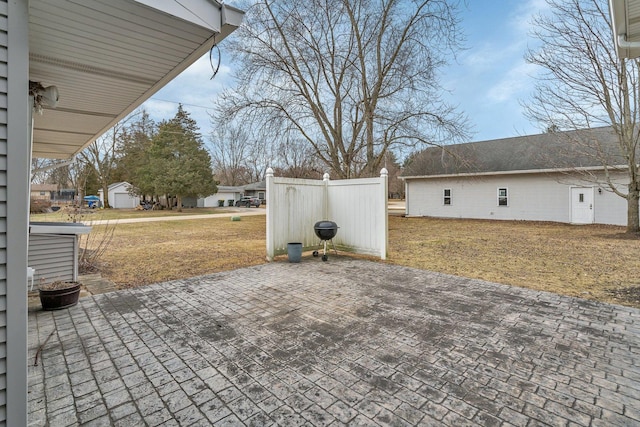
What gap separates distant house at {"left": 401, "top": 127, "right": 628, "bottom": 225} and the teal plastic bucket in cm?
946

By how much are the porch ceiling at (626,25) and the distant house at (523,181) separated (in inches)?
341

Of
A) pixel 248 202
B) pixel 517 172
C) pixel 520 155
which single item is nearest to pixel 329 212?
pixel 517 172

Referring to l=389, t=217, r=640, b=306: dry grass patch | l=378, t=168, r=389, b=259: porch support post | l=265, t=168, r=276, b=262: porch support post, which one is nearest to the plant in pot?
l=265, t=168, r=276, b=262: porch support post

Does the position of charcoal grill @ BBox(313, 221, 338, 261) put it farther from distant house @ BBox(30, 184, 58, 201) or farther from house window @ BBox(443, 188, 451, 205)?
distant house @ BBox(30, 184, 58, 201)

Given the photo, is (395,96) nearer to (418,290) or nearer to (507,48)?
(507,48)

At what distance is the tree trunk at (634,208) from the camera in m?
11.0

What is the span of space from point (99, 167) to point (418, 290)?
3293 centimetres

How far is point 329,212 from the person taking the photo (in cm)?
797

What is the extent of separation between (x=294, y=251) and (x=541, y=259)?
5642 millimetres

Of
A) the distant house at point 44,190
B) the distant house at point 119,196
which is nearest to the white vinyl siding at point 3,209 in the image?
the distant house at point 119,196

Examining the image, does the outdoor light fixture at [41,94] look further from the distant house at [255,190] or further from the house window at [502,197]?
the distant house at [255,190]

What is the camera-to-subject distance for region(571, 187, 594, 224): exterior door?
14.3 meters

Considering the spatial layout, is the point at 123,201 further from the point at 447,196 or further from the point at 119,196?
the point at 447,196

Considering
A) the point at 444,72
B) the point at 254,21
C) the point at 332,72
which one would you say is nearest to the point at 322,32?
the point at 332,72
